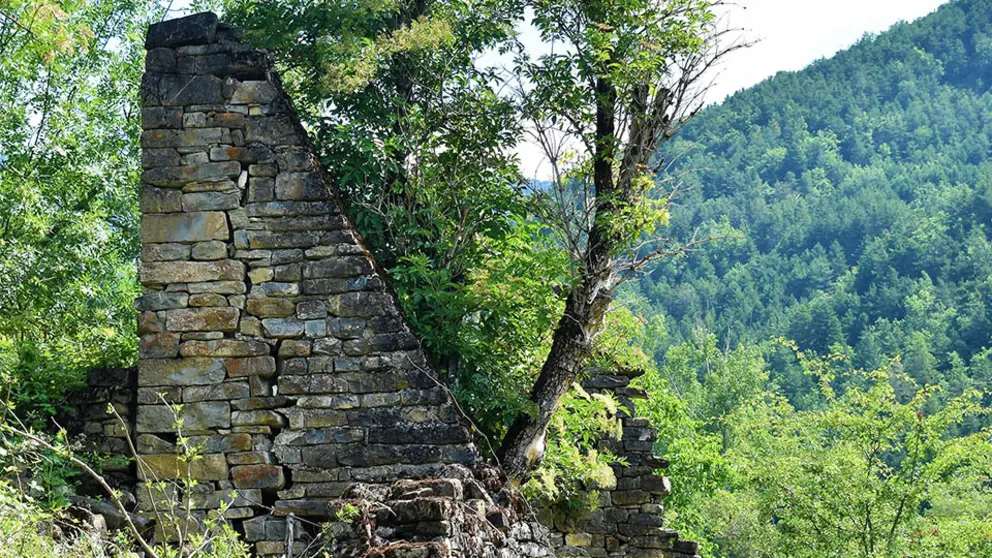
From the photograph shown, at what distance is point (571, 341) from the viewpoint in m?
8.92

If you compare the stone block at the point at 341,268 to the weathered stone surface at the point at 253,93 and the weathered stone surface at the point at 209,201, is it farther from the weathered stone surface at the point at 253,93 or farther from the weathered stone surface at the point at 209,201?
the weathered stone surface at the point at 253,93

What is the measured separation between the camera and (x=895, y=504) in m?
15.4

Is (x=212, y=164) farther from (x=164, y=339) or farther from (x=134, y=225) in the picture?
(x=134, y=225)

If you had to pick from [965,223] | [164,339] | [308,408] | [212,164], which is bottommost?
[965,223]

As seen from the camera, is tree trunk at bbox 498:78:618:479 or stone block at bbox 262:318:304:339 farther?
tree trunk at bbox 498:78:618:479

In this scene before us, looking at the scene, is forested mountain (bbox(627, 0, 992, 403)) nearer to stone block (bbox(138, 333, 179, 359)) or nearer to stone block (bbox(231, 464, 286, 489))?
stone block (bbox(138, 333, 179, 359))

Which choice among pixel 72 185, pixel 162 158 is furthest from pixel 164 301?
pixel 72 185

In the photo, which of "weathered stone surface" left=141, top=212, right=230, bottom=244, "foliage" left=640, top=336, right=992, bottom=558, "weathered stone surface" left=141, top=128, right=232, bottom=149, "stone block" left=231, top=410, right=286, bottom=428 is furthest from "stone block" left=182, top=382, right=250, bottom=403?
"foliage" left=640, top=336, right=992, bottom=558

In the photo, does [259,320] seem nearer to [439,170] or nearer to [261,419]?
[261,419]

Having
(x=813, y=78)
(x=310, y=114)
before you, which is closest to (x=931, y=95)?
(x=813, y=78)

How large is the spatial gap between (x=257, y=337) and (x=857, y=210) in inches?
3252

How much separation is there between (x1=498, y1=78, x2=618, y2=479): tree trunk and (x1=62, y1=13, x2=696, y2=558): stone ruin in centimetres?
75

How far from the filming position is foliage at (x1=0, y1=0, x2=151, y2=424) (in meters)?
12.3

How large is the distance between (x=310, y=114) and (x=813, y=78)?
10865 cm
